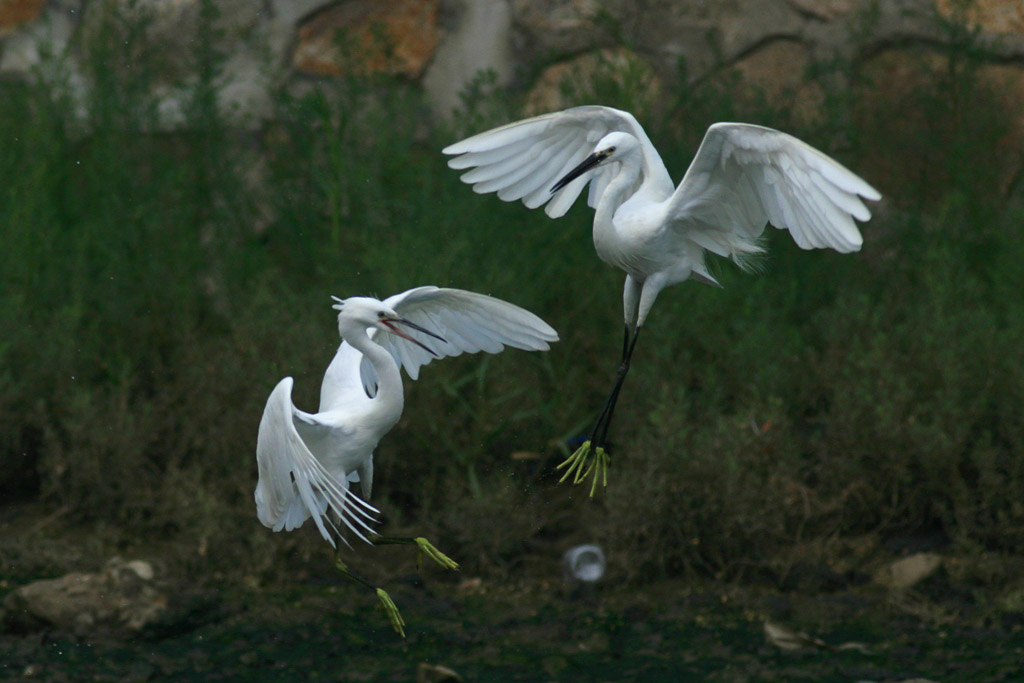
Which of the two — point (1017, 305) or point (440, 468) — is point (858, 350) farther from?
point (440, 468)

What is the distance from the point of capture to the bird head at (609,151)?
4.26m

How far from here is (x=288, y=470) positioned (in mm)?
3986

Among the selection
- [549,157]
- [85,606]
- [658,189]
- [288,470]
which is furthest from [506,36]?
[288,470]

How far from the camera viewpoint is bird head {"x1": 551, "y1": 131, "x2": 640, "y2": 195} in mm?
4262

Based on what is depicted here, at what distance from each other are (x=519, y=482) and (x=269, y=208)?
2.00 meters

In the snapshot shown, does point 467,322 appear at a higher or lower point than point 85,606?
higher

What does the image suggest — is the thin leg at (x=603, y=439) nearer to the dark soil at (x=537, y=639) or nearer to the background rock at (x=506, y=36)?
the dark soil at (x=537, y=639)

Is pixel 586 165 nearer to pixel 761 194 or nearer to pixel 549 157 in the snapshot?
pixel 549 157

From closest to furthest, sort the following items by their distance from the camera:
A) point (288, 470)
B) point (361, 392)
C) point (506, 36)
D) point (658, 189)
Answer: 1. point (288, 470)
2. point (658, 189)
3. point (361, 392)
4. point (506, 36)

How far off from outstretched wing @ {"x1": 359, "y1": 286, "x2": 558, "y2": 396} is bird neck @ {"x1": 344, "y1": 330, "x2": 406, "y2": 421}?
160 millimetres

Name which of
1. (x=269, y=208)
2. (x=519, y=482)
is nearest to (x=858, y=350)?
(x=519, y=482)

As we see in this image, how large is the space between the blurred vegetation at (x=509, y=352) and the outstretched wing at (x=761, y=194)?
4.83 feet

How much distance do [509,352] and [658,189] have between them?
1.70 meters

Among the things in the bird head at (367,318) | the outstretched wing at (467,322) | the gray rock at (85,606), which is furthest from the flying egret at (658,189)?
the gray rock at (85,606)
